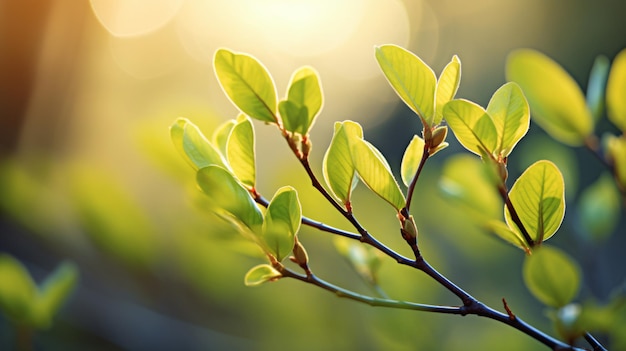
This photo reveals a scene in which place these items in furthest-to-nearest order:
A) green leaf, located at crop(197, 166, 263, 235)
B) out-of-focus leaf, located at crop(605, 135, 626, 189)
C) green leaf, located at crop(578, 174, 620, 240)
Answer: green leaf, located at crop(578, 174, 620, 240) < out-of-focus leaf, located at crop(605, 135, 626, 189) < green leaf, located at crop(197, 166, 263, 235)

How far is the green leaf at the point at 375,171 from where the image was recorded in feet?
0.97

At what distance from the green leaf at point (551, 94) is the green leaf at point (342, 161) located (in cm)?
20

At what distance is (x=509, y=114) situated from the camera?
12.1 inches

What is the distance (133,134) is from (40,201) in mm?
216

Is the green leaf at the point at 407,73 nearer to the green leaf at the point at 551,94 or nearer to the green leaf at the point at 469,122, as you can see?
the green leaf at the point at 469,122

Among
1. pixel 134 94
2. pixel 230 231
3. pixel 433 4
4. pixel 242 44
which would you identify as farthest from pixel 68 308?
pixel 433 4

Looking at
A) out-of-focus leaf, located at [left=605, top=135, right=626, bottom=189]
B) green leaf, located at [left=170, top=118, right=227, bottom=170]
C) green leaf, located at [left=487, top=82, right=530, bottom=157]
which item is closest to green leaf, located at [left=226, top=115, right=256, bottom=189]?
green leaf, located at [left=170, top=118, right=227, bottom=170]

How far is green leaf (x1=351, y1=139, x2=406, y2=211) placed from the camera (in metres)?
0.30

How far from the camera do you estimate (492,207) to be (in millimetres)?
486

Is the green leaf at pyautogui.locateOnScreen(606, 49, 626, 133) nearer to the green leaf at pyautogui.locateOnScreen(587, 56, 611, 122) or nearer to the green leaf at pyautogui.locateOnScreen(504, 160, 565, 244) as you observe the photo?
the green leaf at pyautogui.locateOnScreen(587, 56, 611, 122)

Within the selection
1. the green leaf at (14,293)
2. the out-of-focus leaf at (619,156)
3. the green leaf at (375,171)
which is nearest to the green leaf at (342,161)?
the green leaf at (375,171)

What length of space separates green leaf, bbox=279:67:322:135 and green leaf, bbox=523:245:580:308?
14 centimetres

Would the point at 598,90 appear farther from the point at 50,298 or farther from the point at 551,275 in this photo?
the point at 50,298

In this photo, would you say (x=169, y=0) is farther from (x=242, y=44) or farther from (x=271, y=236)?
(x=271, y=236)
